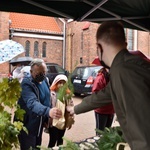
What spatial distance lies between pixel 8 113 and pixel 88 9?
2.31 m

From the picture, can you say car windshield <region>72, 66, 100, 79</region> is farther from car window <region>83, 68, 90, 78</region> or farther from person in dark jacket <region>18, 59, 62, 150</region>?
person in dark jacket <region>18, 59, 62, 150</region>

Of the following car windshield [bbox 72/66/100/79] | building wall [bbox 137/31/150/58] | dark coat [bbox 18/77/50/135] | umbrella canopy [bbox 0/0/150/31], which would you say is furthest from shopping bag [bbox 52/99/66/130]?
building wall [bbox 137/31/150/58]

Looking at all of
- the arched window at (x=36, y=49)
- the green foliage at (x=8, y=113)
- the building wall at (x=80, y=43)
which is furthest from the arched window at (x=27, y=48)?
the green foliage at (x=8, y=113)

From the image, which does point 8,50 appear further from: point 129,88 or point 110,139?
point 129,88

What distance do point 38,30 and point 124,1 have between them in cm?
2145

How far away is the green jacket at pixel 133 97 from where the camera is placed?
4.06 feet

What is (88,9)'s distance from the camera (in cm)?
368

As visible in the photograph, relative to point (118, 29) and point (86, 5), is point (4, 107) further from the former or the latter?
point (86, 5)

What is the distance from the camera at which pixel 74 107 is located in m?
2.36

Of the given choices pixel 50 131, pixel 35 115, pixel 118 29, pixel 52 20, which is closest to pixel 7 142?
pixel 118 29

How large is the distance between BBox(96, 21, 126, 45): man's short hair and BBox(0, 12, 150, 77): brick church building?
19.9 m

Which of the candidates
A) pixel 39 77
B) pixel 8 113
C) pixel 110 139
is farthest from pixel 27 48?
pixel 8 113

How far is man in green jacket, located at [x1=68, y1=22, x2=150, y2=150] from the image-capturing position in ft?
4.07

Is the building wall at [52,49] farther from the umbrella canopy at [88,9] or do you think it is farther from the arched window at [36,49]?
the umbrella canopy at [88,9]
